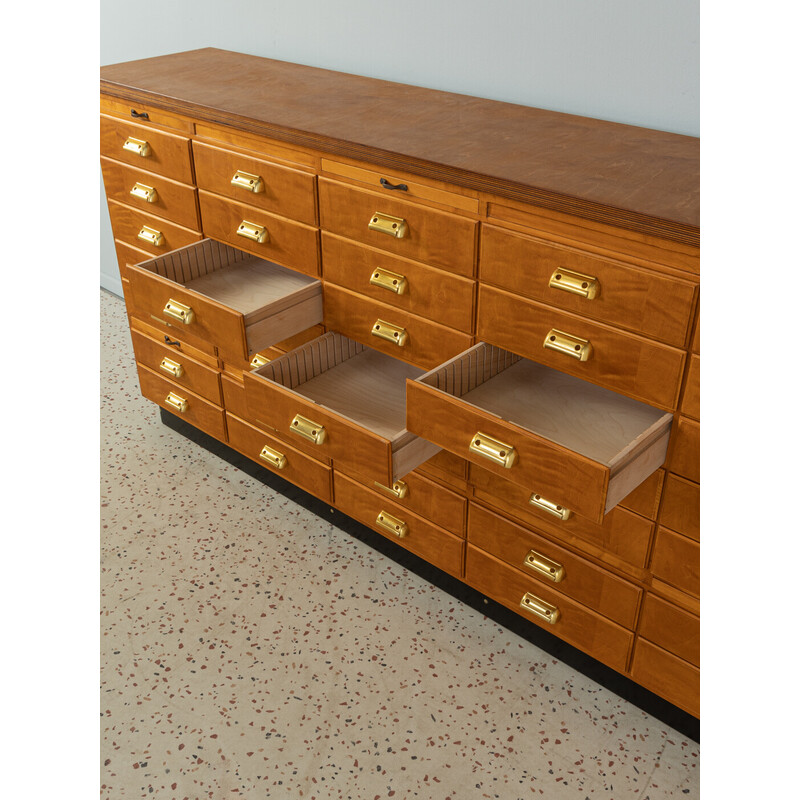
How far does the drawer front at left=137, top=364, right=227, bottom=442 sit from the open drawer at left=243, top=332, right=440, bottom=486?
59 centimetres

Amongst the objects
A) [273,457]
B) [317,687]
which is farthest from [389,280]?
[317,687]

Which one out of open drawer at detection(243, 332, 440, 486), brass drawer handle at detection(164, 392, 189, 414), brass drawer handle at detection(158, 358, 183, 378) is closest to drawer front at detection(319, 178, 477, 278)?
open drawer at detection(243, 332, 440, 486)

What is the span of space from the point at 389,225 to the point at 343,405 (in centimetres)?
50

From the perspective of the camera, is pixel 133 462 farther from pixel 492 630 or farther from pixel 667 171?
pixel 667 171

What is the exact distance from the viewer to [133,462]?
2.82 m

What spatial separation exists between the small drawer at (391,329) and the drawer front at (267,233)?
0.10 m

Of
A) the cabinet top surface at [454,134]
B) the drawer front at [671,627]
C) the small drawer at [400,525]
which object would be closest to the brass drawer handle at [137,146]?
the cabinet top surface at [454,134]

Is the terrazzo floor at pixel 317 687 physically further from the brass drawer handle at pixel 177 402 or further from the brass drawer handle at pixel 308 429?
the brass drawer handle at pixel 308 429

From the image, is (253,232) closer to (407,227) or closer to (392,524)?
(407,227)

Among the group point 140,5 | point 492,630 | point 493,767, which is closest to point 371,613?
point 492,630

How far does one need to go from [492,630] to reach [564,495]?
2.79 feet

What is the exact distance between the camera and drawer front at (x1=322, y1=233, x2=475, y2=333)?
1734mm

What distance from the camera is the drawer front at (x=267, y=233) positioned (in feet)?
6.55

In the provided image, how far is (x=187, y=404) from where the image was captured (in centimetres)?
270
